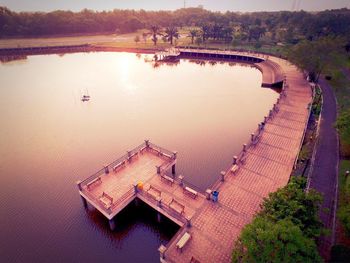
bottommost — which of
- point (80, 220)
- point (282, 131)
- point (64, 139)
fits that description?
point (80, 220)

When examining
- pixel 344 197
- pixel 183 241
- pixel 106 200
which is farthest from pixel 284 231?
pixel 106 200

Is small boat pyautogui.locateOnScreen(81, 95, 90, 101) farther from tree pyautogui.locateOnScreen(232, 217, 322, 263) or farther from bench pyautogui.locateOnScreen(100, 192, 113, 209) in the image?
tree pyautogui.locateOnScreen(232, 217, 322, 263)

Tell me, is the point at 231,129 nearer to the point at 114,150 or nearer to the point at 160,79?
the point at 114,150

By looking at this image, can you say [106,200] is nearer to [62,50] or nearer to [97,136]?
[97,136]

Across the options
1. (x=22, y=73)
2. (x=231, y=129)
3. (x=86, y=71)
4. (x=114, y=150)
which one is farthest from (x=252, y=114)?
(x=22, y=73)

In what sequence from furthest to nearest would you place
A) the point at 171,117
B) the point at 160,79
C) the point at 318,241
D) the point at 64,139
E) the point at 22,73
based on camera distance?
the point at 22,73, the point at 160,79, the point at 171,117, the point at 64,139, the point at 318,241

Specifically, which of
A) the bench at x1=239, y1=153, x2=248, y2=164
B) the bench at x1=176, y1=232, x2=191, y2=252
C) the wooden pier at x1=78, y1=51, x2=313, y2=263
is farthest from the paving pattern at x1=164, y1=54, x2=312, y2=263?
the bench at x1=176, y1=232, x2=191, y2=252

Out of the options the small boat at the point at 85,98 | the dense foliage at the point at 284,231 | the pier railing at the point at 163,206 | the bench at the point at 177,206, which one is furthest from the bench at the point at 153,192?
the small boat at the point at 85,98
